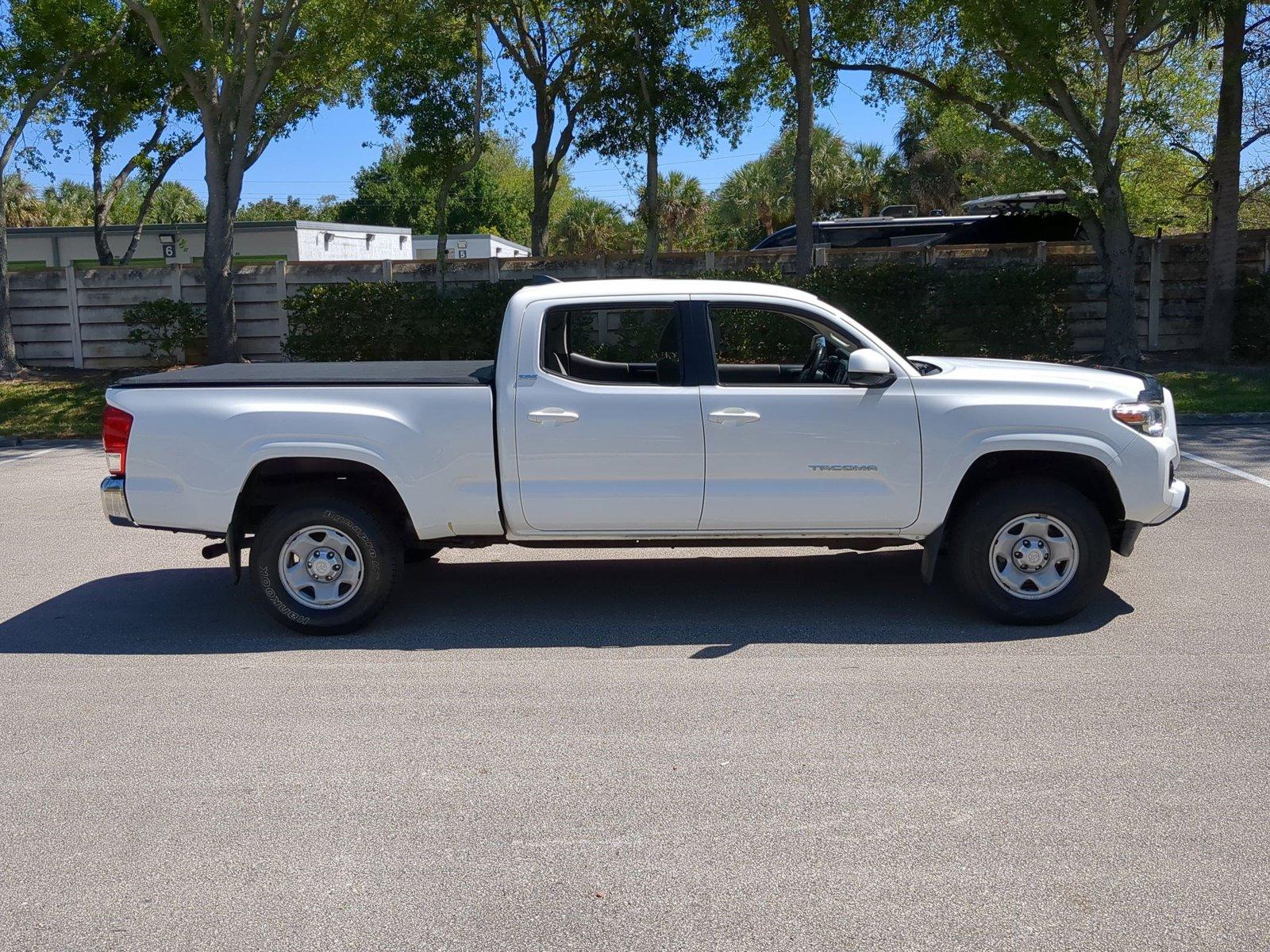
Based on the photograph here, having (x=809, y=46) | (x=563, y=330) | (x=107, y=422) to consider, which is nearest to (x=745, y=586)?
(x=563, y=330)

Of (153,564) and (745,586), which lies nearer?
(745,586)

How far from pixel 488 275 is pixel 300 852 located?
53.3 ft

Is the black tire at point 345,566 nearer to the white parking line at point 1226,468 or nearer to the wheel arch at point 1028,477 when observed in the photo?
the wheel arch at point 1028,477

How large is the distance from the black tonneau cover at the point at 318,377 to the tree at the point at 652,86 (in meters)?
12.2

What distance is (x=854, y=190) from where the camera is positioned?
4666 cm

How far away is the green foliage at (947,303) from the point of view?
1783 centimetres

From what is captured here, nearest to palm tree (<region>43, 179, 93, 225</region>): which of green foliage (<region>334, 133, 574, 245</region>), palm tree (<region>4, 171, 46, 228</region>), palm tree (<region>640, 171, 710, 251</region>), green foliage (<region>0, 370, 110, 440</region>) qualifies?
palm tree (<region>4, 171, 46, 228</region>)

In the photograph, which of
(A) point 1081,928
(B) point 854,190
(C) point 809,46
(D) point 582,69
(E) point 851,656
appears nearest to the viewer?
(A) point 1081,928

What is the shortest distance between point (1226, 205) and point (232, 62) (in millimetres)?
14719

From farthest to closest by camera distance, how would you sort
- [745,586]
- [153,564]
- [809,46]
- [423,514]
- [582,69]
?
[582,69] < [809,46] < [153,564] < [745,586] < [423,514]

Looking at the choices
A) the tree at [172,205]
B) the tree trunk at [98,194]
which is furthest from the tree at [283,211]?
the tree trunk at [98,194]

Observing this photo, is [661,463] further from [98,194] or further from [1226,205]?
[98,194]

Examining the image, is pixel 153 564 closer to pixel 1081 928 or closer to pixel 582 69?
pixel 1081 928

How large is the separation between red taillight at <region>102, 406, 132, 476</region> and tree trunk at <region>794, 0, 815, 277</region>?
1292 cm
